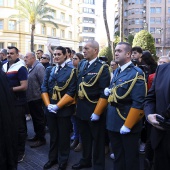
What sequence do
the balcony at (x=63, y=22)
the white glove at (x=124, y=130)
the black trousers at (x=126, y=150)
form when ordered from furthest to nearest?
the balcony at (x=63, y=22), the black trousers at (x=126, y=150), the white glove at (x=124, y=130)

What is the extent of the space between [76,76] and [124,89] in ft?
4.11

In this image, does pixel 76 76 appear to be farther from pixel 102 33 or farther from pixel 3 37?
pixel 102 33

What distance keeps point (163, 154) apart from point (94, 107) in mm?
1939

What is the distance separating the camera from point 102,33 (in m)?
70.2

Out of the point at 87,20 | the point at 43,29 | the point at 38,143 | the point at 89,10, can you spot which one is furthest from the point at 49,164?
the point at 89,10

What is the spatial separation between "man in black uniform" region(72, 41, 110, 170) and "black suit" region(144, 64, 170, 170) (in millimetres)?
1581

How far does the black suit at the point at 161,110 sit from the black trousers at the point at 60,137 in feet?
7.33

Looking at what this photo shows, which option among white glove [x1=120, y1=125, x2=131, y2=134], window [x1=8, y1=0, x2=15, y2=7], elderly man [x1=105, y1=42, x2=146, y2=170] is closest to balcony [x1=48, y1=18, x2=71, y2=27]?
window [x1=8, y1=0, x2=15, y2=7]

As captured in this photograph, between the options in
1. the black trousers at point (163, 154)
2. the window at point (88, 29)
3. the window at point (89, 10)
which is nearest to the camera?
the black trousers at point (163, 154)

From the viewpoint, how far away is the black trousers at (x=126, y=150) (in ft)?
12.0

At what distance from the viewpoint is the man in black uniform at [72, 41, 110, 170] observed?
14.0ft

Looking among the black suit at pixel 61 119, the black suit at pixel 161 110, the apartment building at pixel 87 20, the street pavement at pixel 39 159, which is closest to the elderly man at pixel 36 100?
the street pavement at pixel 39 159

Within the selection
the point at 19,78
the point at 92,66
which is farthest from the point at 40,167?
the point at 92,66

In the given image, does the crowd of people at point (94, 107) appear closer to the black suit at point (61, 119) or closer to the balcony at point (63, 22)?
the black suit at point (61, 119)
